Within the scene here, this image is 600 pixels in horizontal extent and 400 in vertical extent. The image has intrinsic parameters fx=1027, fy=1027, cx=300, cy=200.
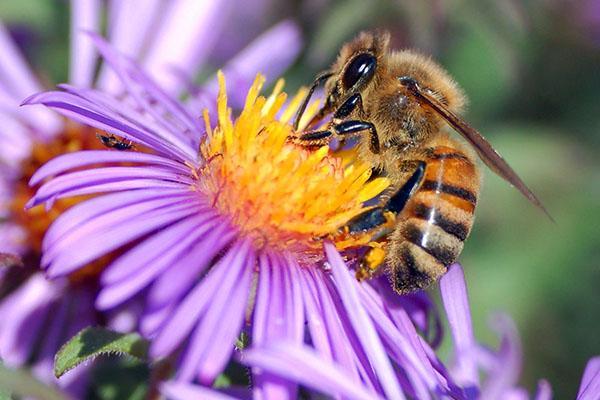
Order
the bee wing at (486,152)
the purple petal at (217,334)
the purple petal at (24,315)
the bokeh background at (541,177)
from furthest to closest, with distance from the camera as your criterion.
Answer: the bokeh background at (541,177), the purple petal at (24,315), the bee wing at (486,152), the purple petal at (217,334)

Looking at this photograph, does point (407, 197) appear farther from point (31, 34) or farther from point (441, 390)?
point (31, 34)

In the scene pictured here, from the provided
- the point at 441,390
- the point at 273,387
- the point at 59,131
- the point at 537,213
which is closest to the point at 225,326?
the point at 273,387

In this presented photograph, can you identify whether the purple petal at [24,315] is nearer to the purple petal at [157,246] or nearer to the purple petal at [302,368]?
the purple petal at [157,246]

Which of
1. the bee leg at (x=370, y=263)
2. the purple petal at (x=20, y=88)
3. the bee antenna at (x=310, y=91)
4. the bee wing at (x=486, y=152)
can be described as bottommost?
the bee leg at (x=370, y=263)

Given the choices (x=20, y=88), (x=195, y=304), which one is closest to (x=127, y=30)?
(x=20, y=88)

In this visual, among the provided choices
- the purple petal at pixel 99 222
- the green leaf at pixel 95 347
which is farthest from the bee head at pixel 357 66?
the green leaf at pixel 95 347

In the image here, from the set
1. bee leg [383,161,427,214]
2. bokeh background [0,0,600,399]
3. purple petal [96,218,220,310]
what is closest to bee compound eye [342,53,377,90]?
bee leg [383,161,427,214]

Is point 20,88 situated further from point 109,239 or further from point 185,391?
point 185,391
